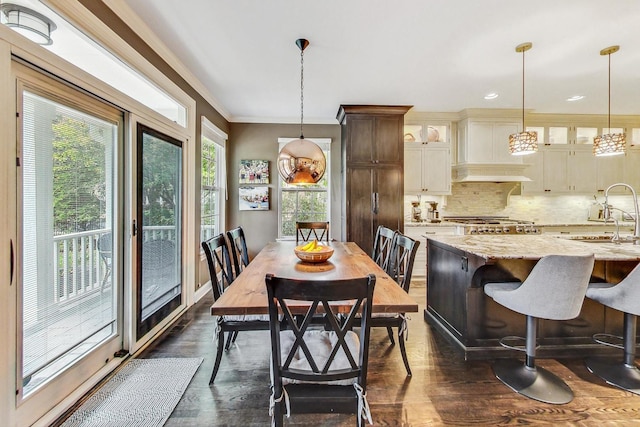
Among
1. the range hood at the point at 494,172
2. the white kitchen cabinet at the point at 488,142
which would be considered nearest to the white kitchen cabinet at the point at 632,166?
the range hood at the point at 494,172

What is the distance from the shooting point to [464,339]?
2377mm

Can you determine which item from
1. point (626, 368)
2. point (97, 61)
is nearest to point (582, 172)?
point (626, 368)

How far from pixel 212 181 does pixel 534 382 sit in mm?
4270

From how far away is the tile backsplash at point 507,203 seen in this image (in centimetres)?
498

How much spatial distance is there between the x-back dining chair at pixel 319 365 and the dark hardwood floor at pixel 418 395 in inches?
21.9

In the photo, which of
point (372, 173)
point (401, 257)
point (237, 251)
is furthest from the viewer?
point (372, 173)

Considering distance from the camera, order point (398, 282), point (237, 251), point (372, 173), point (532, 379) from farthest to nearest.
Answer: point (372, 173) → point (237, 251) → point (398, 282) → point (532, 379)

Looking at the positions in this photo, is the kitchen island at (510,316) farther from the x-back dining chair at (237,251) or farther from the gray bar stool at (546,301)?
the x-back dining chair at (237,251)

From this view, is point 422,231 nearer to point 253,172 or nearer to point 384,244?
point 384,244

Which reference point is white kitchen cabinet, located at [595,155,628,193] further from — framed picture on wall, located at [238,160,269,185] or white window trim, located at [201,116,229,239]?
white window trim, located at [201,116,229,239]

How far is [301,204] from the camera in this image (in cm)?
501

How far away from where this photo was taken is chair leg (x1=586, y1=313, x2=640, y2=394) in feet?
6.61

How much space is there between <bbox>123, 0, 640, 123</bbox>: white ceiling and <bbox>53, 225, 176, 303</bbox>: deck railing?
1711mm

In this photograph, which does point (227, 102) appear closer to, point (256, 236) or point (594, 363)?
point (256, 236)
